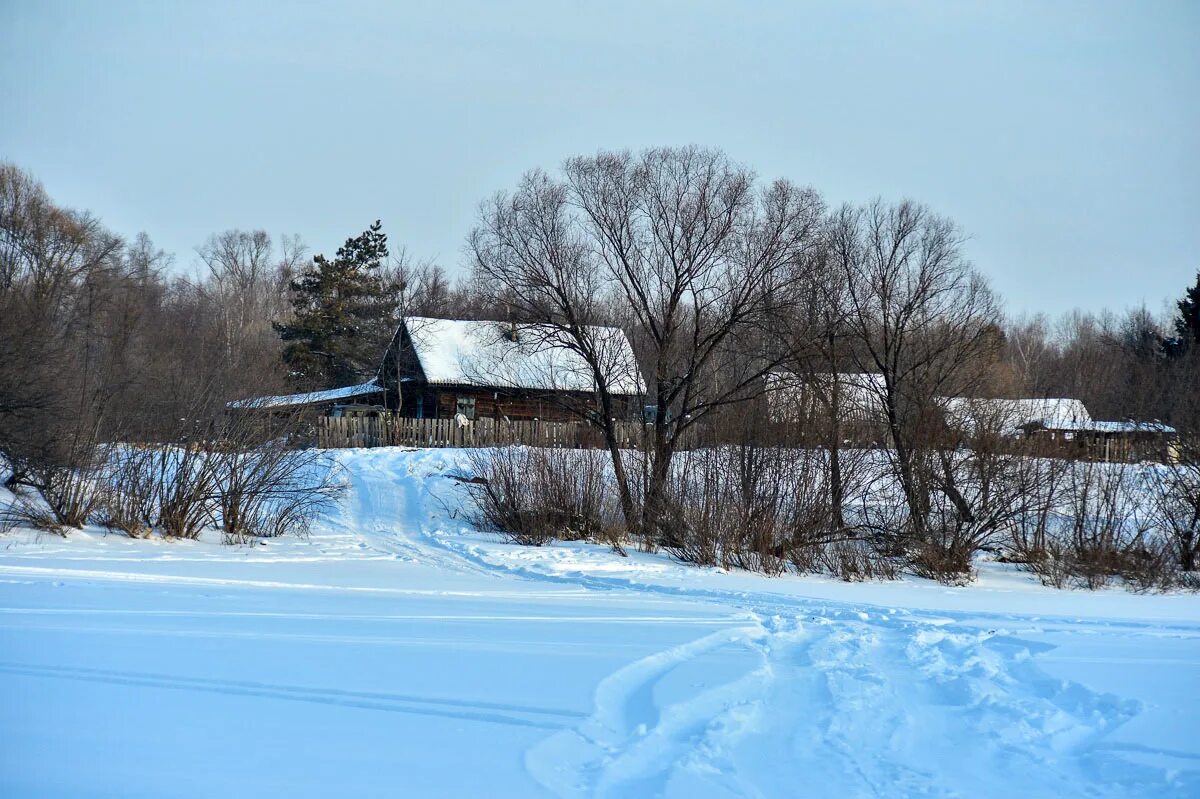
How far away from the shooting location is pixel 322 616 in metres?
8.72

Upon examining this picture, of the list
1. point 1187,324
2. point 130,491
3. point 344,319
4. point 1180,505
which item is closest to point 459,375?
point 344,319

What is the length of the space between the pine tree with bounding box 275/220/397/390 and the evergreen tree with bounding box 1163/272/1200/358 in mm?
39347

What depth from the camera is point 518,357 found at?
29.4 metres

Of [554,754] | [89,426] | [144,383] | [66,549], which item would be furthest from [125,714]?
[144,383]

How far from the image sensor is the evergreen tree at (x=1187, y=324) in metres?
41.8

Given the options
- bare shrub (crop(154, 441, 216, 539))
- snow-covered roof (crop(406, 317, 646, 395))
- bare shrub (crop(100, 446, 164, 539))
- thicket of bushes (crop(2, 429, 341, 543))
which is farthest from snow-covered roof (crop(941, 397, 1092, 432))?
bare shrub (crop(100, 446, 164, 539))

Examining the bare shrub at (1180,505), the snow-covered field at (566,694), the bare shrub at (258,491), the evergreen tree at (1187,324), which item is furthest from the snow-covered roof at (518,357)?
the evergreen tree at (1187,324)

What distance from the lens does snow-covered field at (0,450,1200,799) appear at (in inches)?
180

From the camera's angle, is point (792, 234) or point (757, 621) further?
→ point (792, 234)

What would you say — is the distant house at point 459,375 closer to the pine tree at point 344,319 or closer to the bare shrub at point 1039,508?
the pine tree at point 344,319

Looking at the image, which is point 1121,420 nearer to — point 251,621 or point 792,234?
point 792,234

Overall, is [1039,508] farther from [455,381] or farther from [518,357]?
[455,381]

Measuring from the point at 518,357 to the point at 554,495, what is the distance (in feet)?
31.6

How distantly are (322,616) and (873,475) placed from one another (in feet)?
43.5
